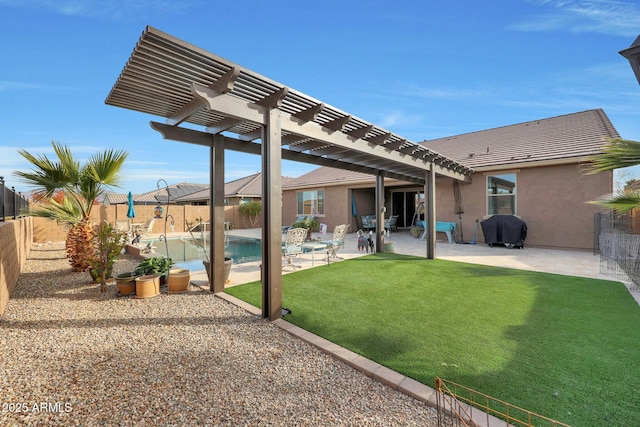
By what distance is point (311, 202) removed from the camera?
1850 centimetres

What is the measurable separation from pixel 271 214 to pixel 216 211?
1685 millimetres

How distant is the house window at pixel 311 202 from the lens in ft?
58.9

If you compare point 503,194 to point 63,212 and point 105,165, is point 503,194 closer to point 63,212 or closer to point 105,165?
point 105,165

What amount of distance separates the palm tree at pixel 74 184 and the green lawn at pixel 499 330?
3.75m

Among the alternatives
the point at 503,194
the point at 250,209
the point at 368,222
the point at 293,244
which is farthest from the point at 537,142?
the point at 250,209

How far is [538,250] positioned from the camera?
9.78 m

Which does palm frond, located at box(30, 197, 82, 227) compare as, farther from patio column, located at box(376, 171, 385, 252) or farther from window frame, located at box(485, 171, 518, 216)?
window frame, located at box(485, 171, 518, 216)

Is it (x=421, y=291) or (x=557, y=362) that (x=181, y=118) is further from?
(x=557, y=362)

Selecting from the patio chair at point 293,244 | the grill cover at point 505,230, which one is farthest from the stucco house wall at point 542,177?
the patio chair at point 293,244

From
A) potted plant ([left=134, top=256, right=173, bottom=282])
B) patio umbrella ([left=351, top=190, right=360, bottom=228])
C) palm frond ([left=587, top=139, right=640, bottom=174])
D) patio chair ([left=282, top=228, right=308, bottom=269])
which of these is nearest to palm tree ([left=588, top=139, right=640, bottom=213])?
palm frond ([left=587, top=139, right=640, bottom=174])

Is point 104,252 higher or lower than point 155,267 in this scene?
higher

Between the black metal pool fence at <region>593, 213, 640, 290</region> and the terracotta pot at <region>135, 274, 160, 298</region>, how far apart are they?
9.07 metres

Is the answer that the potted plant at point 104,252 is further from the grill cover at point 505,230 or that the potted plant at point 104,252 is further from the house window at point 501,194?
the house window at point 501,194

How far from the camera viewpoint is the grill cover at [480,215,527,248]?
33.3ft
